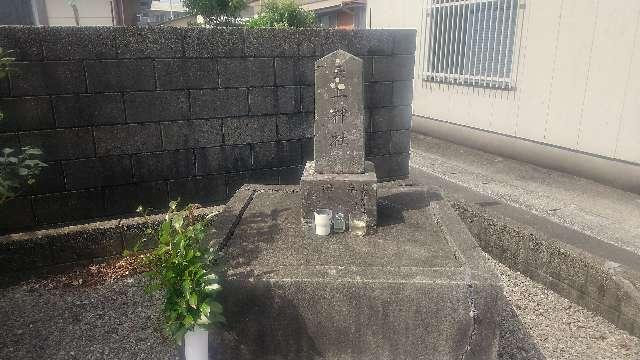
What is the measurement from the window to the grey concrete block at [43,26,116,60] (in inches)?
308

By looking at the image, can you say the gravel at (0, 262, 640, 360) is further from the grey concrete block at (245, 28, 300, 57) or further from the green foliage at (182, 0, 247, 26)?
the green foliage at (182, 0, 247, 26)

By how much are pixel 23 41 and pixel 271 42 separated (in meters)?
3.07

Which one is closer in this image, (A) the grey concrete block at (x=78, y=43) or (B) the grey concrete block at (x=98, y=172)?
(A) the grey concrete block at (x=78, y=43)

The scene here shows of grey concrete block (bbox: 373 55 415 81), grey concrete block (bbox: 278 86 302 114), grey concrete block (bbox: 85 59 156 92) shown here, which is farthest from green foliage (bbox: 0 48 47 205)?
grey concrete block (bbox: 373 55 415 81)

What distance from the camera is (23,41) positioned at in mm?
4984

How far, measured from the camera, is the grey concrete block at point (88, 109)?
5.29 meters

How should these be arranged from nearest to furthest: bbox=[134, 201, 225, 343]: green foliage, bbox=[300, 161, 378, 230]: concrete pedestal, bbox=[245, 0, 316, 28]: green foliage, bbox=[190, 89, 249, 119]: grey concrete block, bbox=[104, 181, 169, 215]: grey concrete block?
bbox=[134, 201, 225, 343]: green foliage → bbox=[300, 161, 378, 230]: concrete pedestal → bbox=[104, 181, 169, 215]: grey concrete block → bbox=[190, 89, 249, 119]: grey concrete block → bbox=[245, 0, 316, 28]: green foliage

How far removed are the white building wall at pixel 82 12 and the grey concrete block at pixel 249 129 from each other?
40.3 feet

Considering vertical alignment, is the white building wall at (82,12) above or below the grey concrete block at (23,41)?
above

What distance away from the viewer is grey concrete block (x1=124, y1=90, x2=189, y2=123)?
222 inches

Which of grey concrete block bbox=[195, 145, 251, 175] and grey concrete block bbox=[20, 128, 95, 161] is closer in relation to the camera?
grey concrete block bbox=[20, 128, 95, 161]

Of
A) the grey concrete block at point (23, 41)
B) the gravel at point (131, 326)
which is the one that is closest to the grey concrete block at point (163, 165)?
the gravel at point (131, 326)

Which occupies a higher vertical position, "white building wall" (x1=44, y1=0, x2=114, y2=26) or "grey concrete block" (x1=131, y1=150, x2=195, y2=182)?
"white building wall" (x1=44, y1=0, x2=114, y2=26)

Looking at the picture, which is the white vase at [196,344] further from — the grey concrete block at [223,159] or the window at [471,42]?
the window at [471,42]
